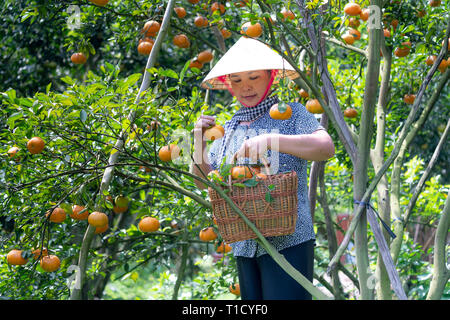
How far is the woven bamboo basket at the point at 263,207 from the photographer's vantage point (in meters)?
1.83

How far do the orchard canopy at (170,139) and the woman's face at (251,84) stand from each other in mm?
84

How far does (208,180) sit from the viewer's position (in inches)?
74.4

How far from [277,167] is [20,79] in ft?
11.6

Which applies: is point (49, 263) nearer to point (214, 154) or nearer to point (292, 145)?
point (214, 154)

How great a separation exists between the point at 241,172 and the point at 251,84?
0.44 m

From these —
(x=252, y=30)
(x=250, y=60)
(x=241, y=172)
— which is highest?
(x=252, y=30)

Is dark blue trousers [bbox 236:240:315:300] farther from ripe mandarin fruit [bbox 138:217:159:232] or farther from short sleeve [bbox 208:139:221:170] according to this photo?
ripe mandarin fruit [bbox 138:217:159:232]

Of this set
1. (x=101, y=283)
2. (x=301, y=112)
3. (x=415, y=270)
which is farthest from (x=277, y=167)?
(x=101, y=283)

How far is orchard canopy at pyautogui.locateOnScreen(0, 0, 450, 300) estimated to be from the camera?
2115 millimetres

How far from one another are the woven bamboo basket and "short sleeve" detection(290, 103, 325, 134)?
23cm

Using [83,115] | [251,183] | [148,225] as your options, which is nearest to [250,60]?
[251,183]

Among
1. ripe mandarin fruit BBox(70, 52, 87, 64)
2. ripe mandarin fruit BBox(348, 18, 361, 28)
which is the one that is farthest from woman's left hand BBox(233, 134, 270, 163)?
ripe mandarin fruit BBox(70, 52, 87, 64)

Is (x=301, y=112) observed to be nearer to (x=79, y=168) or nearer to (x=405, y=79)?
(x=79, y=168)

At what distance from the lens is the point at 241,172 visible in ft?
5.97
